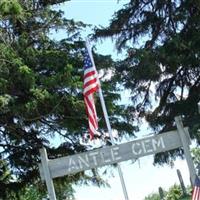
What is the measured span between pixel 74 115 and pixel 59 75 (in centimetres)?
110

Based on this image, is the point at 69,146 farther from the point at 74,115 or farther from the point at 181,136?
the point at 181,136

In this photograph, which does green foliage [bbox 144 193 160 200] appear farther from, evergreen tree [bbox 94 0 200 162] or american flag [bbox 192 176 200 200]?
american flag [bbox 192 176 200 200]

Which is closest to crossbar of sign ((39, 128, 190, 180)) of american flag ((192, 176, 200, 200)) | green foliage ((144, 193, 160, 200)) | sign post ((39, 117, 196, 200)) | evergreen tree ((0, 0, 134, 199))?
sign post ((39, 117, 196, 200))

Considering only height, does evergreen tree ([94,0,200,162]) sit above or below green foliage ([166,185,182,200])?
above

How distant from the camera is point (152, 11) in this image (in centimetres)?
1775

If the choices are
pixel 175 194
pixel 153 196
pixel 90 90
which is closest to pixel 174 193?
pixel 175 194

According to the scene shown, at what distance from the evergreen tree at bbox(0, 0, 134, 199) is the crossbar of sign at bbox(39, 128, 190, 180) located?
317cm

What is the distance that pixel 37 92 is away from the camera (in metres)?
12.8

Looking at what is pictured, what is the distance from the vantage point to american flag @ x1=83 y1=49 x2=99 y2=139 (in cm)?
1052

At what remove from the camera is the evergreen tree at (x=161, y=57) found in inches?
627

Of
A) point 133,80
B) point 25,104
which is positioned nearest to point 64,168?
point 25,104

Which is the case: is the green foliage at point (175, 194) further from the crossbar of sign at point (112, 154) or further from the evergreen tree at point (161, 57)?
the crossbar of sign at point (112, 154)

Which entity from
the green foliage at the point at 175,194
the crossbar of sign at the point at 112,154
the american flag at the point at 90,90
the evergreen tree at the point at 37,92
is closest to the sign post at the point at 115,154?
the crossbar of sign at the point at 112,154

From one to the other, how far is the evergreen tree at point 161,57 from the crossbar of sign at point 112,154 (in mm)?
5780
